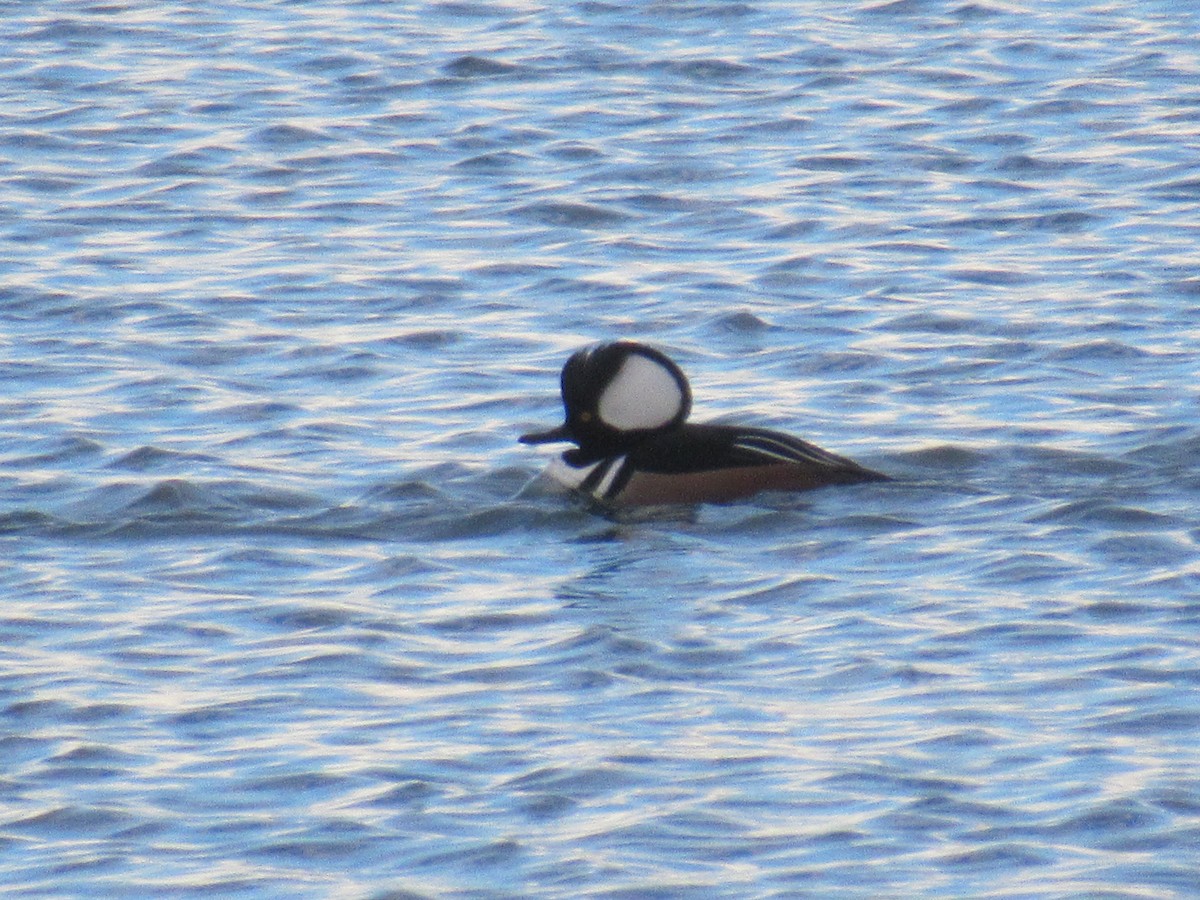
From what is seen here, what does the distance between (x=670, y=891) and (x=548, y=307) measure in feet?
26.2

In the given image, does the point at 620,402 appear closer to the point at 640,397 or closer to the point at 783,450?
the point at 640,397

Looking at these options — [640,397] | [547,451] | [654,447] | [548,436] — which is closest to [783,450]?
[654,447]

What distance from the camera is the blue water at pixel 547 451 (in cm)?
756

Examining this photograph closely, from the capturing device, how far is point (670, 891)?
23.0 ft

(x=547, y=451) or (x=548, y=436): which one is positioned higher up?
(x=548, y=436)

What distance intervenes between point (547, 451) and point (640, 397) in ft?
2.94

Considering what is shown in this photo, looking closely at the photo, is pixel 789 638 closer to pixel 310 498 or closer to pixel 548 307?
pixel 310 498

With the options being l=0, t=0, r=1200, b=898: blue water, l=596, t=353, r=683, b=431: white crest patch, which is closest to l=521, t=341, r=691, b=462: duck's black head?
l=596, t=353, r=683, b=431: white crest patch

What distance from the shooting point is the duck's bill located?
11.7 metres

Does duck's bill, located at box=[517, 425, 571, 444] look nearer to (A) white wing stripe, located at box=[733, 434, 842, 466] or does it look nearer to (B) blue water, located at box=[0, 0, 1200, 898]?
(B) blue water, located at box=[0, 0, 1200, 898]

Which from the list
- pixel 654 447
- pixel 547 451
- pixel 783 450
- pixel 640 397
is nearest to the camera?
pixel 783 450

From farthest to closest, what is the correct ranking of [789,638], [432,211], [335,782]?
[432,211]
[789,638]
[335,782]

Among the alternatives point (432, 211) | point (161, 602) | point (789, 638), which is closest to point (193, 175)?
point (432, 211)

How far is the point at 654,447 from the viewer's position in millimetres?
11547
